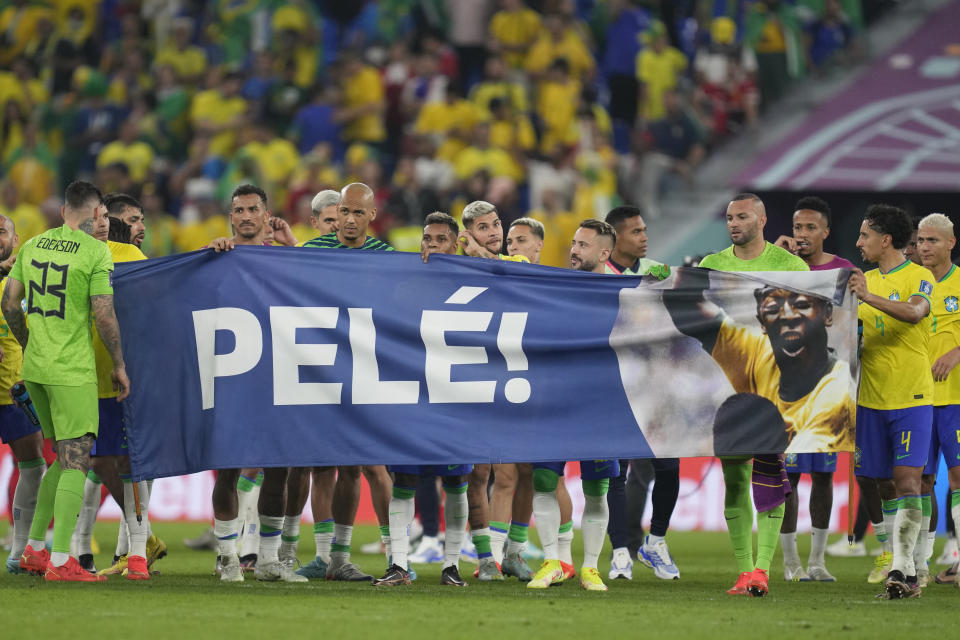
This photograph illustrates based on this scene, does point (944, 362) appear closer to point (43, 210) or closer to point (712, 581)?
point (712, 581)

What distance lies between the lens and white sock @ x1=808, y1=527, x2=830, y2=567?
10.3 metres

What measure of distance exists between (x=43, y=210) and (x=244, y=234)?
1187 cm

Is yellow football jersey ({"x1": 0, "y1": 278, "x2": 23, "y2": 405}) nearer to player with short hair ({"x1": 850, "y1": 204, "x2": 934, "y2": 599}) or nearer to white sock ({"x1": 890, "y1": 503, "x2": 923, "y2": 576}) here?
player with short hair ({"x1": 850, "y1": 204, "x2": 934, "y2": 599})

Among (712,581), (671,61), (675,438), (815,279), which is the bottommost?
(712,581)

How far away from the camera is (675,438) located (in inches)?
353

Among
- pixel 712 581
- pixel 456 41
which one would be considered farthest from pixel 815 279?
pixel 456 41

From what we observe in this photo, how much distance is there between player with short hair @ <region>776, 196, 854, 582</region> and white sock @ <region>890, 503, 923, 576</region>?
1.33 metres

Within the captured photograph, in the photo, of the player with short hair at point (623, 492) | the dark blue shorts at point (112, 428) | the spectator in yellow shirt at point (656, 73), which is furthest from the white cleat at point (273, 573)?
the spectator in yellow shirt at point (656, 73)

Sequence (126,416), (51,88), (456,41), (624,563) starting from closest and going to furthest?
1. (126,416)
2. (624,563)
3. (456,41)
4. (51,88)

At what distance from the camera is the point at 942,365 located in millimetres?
9531

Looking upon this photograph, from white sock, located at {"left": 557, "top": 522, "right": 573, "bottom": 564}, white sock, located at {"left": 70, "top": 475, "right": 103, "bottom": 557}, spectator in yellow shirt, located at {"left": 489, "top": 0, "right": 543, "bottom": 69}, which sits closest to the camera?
white sock, located at {"left": 557, "top": 522, "right": 573, "bottom": 564}

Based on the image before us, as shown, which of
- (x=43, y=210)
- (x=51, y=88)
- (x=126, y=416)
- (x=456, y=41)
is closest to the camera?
(x=126, y=416)

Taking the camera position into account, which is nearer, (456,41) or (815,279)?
(815,279)

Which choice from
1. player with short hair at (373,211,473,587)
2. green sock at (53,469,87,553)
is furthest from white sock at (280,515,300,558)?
green sock at (53,469,87,553)
